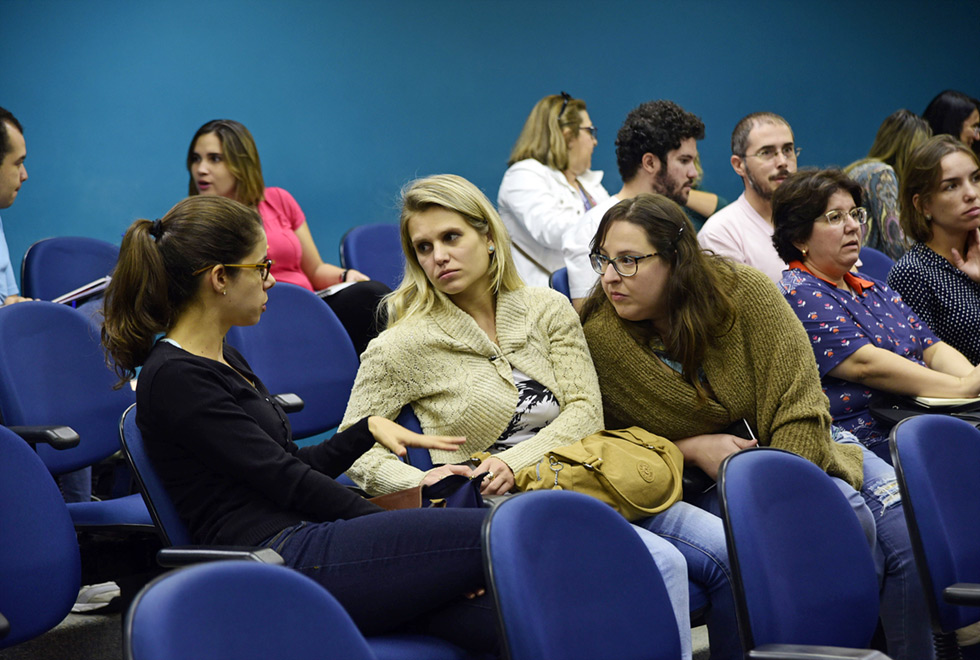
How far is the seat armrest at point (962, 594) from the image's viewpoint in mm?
1861

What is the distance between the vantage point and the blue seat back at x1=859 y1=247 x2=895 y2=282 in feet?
12.1

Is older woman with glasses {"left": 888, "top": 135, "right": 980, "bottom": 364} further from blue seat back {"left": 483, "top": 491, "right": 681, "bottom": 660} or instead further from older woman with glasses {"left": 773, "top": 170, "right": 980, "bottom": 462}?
Answer: blue seat back {"left": 483, "top": 491, "right": 681, "bottom": 660}

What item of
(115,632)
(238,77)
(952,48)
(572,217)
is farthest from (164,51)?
(952,48)

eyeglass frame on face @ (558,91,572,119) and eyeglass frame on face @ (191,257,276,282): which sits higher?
eyeglass frame on face @ (558,91,572,119)

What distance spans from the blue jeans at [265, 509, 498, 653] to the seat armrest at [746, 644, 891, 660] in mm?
423

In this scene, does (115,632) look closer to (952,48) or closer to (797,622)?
(797,622)

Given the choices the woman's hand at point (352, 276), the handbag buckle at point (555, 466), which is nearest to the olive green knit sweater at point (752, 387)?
the handbag buckle at point (555, 466)

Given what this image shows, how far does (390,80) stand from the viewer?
15.5 feet

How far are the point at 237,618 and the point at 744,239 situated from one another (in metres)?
2.65

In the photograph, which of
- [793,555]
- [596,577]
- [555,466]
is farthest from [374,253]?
[596,577]

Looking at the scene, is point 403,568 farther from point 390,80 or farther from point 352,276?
point 390,80

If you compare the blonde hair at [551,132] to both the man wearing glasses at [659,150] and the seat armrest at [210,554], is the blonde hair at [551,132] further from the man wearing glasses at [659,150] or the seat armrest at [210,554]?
the seat armrest at [210,554]

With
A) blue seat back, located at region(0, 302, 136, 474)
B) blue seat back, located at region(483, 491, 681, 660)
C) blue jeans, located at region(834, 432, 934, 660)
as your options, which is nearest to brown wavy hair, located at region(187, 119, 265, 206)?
blue seat back, located at region(0, 302, 136, 474)

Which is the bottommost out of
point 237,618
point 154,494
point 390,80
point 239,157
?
point 154,494
